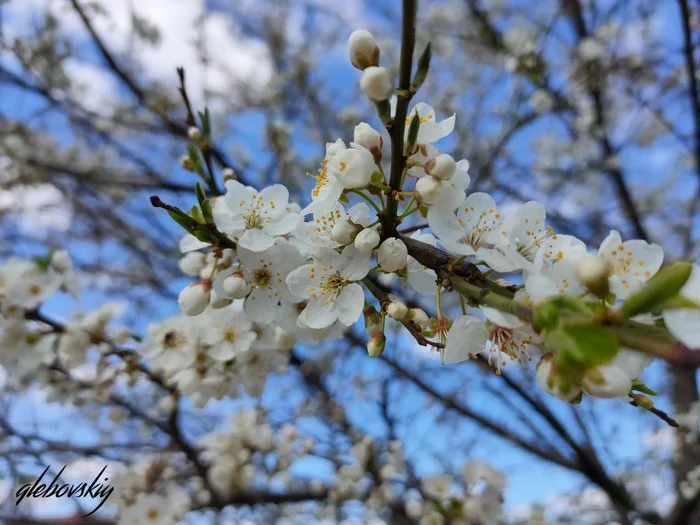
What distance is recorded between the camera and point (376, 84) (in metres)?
0.86

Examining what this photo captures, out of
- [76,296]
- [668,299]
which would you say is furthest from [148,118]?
[668,299]

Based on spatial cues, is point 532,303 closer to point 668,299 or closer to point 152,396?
point 668,299

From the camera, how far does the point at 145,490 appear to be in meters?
2.61

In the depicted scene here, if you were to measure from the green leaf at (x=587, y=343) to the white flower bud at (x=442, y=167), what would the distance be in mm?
365

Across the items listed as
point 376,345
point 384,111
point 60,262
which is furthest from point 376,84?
point 60,262

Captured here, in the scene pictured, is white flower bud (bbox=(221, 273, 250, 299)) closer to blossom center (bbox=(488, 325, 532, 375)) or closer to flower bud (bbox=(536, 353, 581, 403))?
blossom center (bbox=(488, 325, 532, 375))

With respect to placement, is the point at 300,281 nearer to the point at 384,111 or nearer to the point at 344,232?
the point at 344,232

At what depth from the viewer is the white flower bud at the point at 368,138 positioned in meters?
0.99

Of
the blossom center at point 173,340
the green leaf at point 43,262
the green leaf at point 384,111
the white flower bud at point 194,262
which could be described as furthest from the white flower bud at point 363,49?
the green leaf at point 43,262

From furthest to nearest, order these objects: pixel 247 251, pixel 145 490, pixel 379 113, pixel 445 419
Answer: pixel 445 419, pixel 145 490, pixel 247 251, pixel 379 113

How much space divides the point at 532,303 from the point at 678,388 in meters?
4.99

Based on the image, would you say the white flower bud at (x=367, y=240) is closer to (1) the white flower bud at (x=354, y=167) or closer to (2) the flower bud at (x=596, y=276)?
(1) the white flower bud at (x=354, y=167)

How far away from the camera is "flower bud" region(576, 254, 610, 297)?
28.3 inches

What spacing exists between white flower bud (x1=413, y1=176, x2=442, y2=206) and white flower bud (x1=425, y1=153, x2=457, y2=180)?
0.04 ft
